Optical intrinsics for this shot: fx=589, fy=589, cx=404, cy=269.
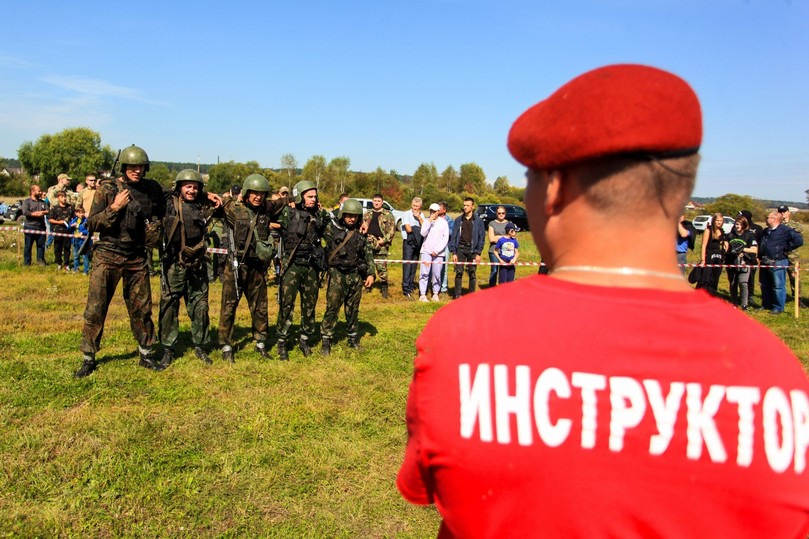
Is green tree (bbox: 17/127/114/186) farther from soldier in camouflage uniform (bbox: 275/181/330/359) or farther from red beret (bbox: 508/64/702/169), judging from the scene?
red beret (bbox: 508/64/702/169)

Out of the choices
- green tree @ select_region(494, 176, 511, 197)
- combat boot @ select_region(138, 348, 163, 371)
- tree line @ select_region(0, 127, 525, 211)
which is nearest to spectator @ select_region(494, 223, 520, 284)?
combat boot @ select_region(138, 348, 163, 371)

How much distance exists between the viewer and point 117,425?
5.20 meters

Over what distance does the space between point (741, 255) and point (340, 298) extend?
30.6ft

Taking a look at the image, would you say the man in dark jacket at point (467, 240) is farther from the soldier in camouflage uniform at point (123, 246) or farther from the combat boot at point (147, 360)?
the soldier in camouflage uniform at point (123, 246)

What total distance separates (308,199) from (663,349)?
7.08 meters

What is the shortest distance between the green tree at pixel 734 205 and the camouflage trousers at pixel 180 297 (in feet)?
160

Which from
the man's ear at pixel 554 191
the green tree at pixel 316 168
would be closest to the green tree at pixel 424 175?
the green tree at pixel 316 168

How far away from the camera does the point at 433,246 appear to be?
1229cm

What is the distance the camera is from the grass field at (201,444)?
13.1 feet

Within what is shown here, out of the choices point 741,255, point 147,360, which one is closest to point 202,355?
point 147,360

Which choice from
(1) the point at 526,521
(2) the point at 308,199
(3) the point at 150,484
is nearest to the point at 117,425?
(3) the point at 150,484

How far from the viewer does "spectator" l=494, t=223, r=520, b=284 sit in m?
11.8

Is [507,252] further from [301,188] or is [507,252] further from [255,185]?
[255,185]

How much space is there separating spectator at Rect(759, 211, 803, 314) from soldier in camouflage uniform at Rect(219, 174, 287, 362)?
33.6ft
